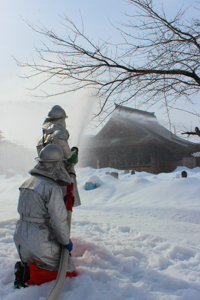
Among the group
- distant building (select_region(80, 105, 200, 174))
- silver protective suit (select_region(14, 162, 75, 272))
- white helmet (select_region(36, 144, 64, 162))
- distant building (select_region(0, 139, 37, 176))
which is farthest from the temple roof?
silver protective suit (select_region(14, 162, 75, 272))

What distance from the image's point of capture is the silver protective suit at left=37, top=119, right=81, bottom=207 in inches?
110

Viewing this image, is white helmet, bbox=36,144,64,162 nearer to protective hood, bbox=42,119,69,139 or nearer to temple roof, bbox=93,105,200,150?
protective hood, bbox=42,119,69,139

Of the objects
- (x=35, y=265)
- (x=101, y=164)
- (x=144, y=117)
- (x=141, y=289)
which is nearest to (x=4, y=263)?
(x=35, y=265)

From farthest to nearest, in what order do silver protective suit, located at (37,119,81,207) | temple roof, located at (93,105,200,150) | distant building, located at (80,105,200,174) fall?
1. temple roof, located at (93,105,200,150)
2. distant building, located at (80,105,200,174)
3. silver protective suit, located at (37,119,81,207)

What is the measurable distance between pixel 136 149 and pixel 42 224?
60.9 ft

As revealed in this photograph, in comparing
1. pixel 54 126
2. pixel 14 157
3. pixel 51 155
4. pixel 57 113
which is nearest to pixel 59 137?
pixel 54 126

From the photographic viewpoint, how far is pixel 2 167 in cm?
3241

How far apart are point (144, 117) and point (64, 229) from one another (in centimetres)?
2506

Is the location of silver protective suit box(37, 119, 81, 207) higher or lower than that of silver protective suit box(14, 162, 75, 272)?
higher

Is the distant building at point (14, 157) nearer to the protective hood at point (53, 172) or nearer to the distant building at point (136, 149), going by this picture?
the distant building at point (136, 149)

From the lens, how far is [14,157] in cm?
3381

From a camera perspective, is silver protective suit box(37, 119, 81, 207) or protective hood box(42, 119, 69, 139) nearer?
silver protective suit box(37, 119, 81, 207)

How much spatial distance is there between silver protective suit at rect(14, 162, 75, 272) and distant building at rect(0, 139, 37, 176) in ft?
101

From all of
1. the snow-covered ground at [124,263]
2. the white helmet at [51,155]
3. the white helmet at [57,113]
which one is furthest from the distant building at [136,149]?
the white helmet at [51,155]
